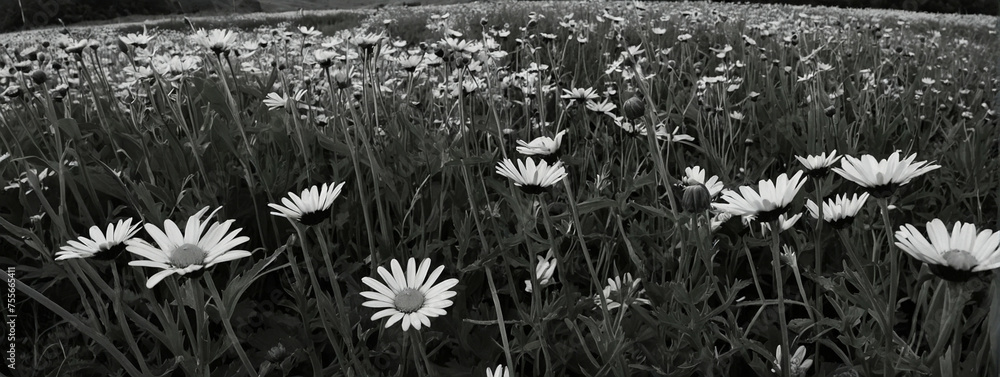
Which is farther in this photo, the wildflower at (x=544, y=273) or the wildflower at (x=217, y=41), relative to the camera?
the wildflower at (x=217, y=41)

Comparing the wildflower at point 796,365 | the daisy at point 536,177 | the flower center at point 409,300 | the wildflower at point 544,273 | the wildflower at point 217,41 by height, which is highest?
the wildflower at point 217,41

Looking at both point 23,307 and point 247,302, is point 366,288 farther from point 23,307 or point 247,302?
point 23,307

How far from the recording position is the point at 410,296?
811 millimetres

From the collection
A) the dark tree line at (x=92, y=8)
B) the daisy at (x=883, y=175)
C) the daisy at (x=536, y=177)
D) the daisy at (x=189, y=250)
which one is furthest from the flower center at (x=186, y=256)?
the dark tree line at (x=92, y=8)

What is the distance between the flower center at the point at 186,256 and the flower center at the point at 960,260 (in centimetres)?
81

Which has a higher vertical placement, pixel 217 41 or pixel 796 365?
pixel 217 41

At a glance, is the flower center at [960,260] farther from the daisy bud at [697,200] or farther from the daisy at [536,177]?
the daisy at [536,177]

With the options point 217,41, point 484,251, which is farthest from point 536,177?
point 217,41

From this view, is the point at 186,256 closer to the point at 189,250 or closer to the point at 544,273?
the point at 189,250

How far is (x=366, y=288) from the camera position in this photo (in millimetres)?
1276

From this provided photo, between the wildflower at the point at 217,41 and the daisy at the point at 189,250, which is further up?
the wildflower at the point at 217,41

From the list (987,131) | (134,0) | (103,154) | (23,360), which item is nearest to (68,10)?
(134,0)

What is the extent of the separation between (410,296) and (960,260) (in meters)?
0.61

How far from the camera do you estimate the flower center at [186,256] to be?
0.73m
